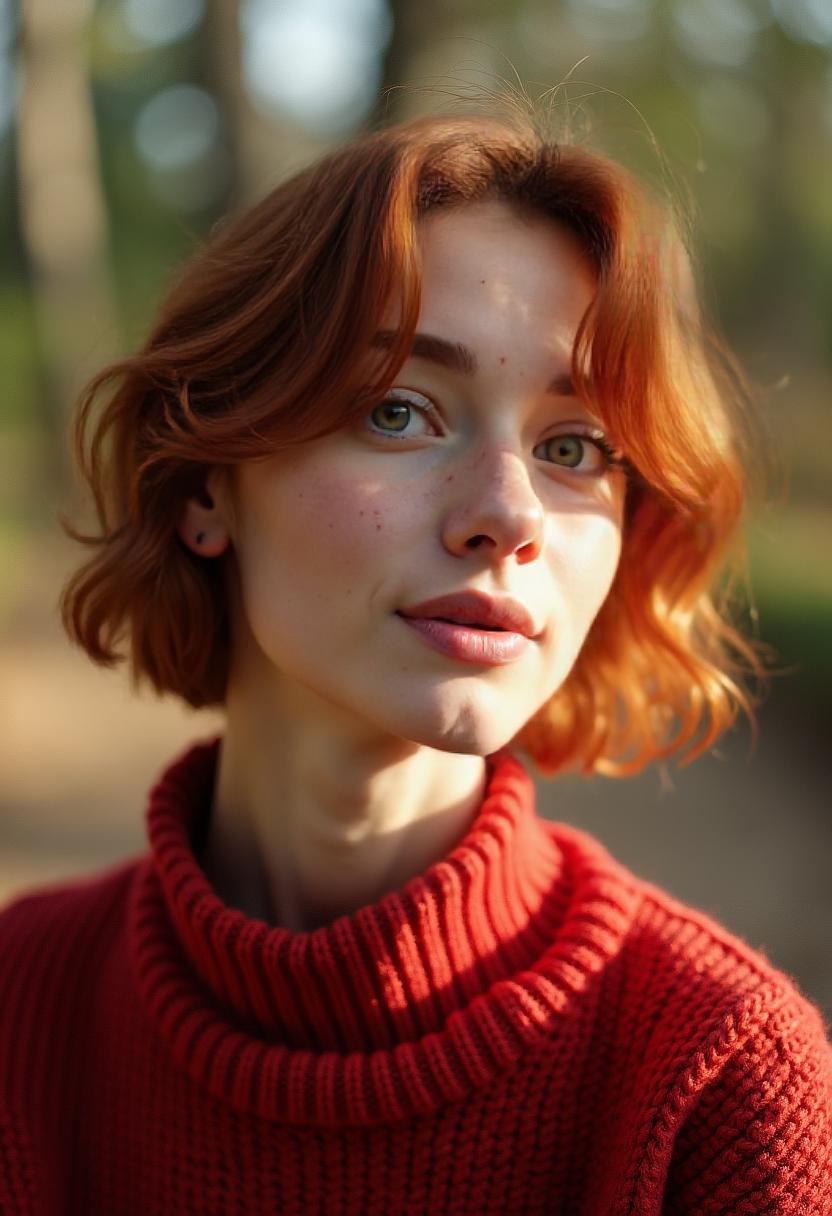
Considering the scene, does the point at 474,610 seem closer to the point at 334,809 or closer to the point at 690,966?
the point at 334,809

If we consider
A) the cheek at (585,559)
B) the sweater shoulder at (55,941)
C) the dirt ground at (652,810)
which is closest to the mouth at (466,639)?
the cheek at (585,559)

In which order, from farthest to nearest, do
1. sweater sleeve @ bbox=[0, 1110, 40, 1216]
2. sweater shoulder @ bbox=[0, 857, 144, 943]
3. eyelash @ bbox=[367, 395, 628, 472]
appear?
1. sweater shoulder @ bbox=[0, 857, 144, 943]
2. sweater sleeve @ bbox=[0, 1110, 40, 1216]
3. eyelash @ bbox=[367, 395, 628, 472]

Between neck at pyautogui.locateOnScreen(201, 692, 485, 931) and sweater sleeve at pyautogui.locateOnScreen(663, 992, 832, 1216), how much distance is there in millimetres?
470

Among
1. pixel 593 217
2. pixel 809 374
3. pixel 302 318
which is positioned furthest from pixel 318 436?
pixel 809 374

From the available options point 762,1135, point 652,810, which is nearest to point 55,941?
point 762,1135

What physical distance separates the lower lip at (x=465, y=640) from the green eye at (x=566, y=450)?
0.25m

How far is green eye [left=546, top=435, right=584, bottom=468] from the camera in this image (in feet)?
5.03

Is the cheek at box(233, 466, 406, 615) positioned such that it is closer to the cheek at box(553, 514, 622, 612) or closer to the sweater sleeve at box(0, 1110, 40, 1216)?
the cheek at box(553, 514, 622, 612)

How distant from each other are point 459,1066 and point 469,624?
0.52 metres

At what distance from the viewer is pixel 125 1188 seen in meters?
1.63

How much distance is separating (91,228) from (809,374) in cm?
652

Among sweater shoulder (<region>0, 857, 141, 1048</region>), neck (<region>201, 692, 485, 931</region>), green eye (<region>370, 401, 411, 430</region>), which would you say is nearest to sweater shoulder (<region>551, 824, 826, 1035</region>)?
neck (<region>201, 692, 485, 931</region>)

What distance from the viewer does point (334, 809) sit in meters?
1.64

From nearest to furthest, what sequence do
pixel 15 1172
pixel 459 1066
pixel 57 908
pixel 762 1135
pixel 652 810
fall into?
pixel 762 1135, pixel 459 1066, pixel 15 1172, pixel 57 908, pixel 652 810
